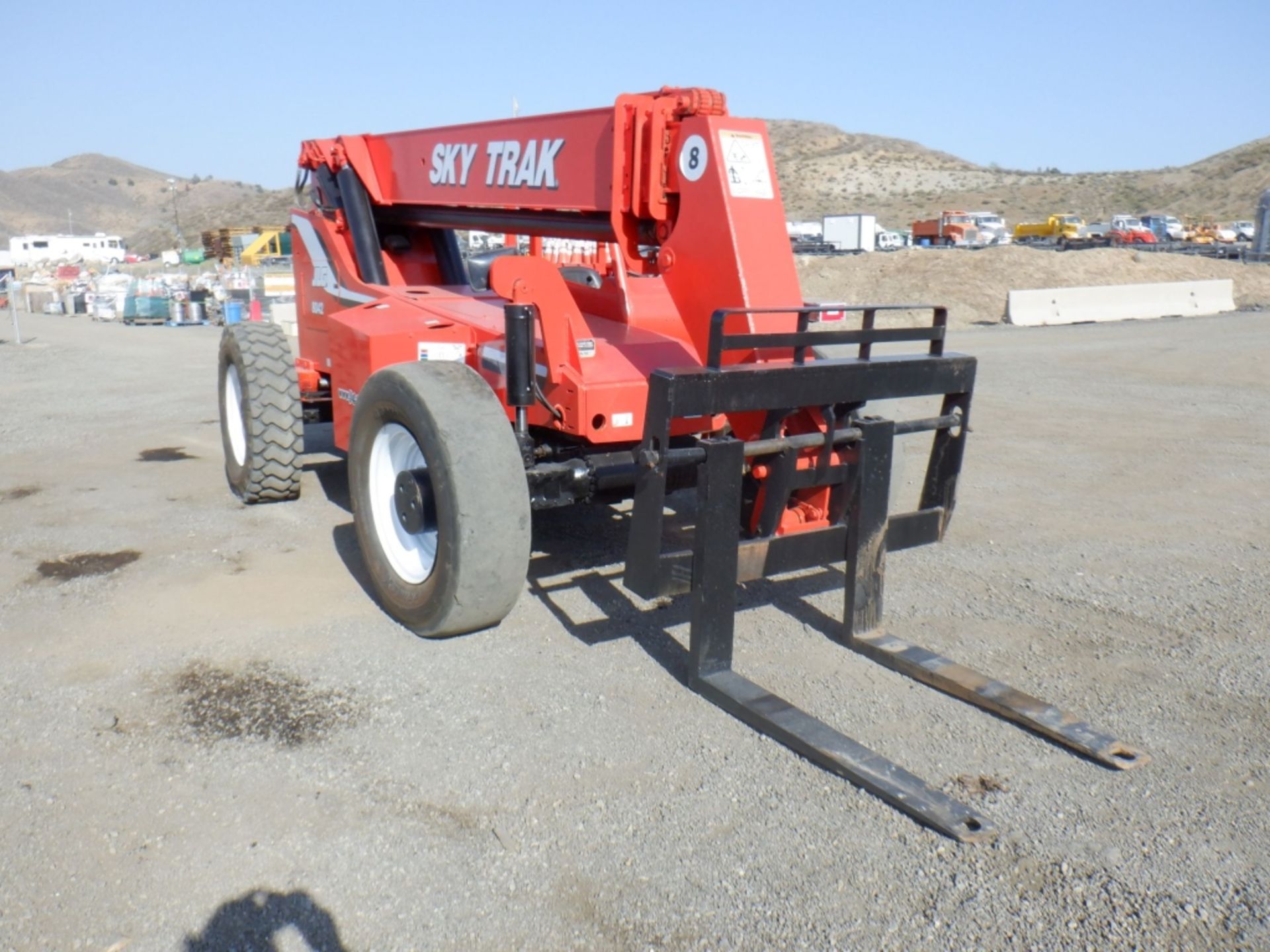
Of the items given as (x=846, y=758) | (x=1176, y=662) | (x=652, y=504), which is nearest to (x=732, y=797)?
(x=846, y=758)

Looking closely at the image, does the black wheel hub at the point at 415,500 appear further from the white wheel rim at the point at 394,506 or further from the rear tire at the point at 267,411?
the rear tire at the point at 267,411

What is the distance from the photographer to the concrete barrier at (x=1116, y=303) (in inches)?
838

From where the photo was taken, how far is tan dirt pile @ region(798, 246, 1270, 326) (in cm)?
2500

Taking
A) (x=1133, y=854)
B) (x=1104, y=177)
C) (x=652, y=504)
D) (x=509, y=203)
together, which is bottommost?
(x=1133, y=854)

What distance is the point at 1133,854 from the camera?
10.3 ft

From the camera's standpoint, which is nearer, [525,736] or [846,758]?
[846,758]

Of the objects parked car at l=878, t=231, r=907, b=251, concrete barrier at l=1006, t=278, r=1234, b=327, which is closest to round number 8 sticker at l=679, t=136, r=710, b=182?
concrete barrier at l=1006, t=278, r=1234, b=327

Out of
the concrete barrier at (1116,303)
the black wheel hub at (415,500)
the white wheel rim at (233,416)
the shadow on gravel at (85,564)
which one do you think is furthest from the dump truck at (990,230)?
the black wheel hub at (415,500)

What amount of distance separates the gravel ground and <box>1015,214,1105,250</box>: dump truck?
1722 inches

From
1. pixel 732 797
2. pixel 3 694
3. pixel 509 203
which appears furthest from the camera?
pixel 509 203

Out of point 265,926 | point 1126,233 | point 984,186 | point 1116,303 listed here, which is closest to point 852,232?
point 1126,233

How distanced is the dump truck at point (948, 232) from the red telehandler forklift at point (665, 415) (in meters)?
48.7

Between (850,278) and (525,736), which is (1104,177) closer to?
(850,278)

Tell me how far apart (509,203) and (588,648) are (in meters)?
2.26
